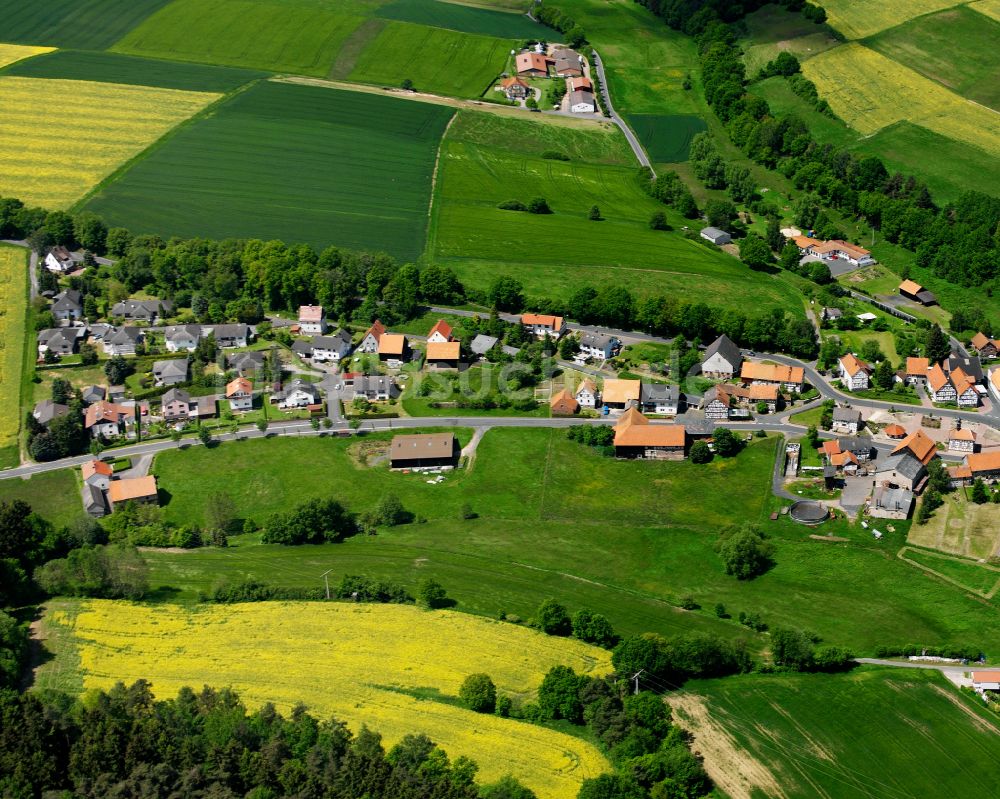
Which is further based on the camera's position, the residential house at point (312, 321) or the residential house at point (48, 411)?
the residential house at point (312, 321)

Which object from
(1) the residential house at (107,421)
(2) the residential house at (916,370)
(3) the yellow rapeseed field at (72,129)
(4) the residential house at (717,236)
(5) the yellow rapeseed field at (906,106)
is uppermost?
(5) the yellow rapeseed field at (906,106)

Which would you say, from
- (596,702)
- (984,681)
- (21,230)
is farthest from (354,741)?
(21,230)

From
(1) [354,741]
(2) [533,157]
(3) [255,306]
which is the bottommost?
(1) [354,741]

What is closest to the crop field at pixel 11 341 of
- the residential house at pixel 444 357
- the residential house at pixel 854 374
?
the residential house at pixel 444 357

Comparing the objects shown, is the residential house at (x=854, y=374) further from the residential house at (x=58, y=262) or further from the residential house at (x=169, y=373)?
the residential house at (x=58, y=262)

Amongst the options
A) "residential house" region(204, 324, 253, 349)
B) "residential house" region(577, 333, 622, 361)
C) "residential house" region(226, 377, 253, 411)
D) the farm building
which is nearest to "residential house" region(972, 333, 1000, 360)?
"residential house" region(577, 333, 622, 361)

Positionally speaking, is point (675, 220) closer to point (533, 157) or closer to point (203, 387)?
point (533, 157)
